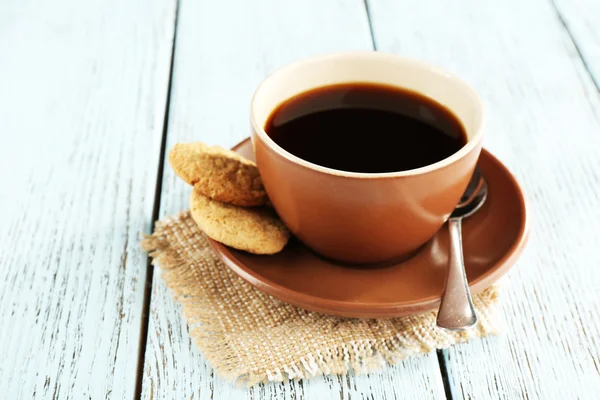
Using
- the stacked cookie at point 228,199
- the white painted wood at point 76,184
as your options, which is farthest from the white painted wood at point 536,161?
the white painted wood at point 76,184

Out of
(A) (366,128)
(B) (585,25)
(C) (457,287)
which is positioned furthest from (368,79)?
(B) (585,25)

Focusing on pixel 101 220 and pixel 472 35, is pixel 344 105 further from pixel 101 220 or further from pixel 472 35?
pixel 472 35

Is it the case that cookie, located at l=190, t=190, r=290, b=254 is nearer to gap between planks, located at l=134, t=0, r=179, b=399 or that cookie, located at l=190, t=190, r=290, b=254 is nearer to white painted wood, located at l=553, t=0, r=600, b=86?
gap between planks, located at l=134, t=0, r=179, b=399

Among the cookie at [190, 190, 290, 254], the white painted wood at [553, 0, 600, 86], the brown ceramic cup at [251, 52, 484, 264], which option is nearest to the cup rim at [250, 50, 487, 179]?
the brown ceramic cup at [251, 52, 484, 264]

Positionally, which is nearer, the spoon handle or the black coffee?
the spoon handle

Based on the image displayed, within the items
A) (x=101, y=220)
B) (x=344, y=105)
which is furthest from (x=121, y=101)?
(x=344, y=105)

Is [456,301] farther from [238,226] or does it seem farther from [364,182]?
[238,226]
